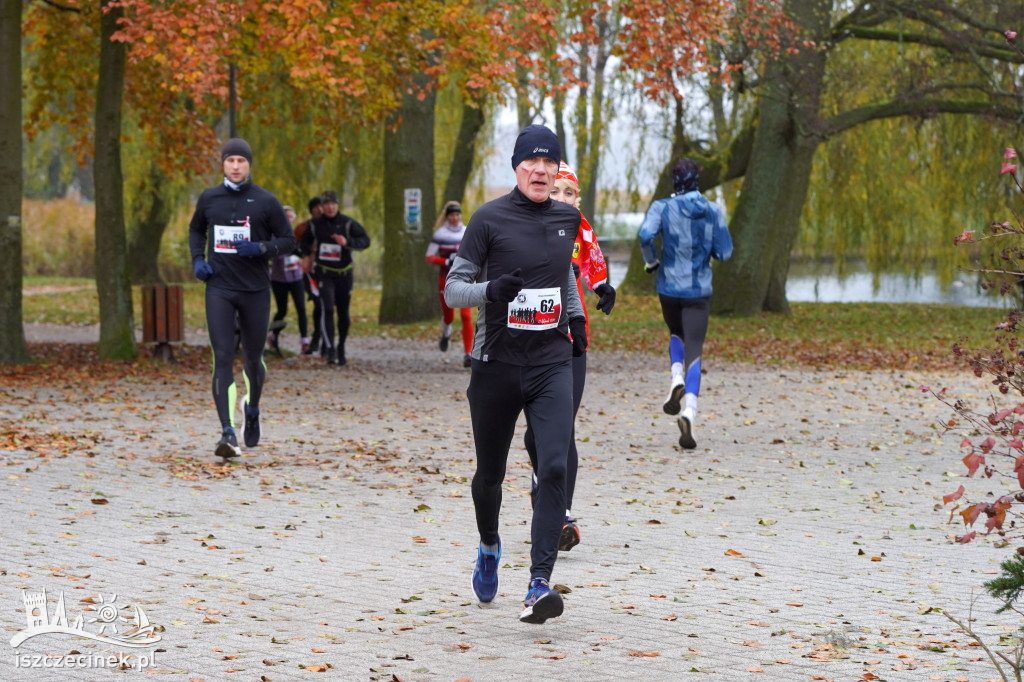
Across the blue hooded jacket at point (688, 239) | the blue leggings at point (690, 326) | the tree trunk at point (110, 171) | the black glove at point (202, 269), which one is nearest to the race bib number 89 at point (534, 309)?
the black glove at point (202, 269)

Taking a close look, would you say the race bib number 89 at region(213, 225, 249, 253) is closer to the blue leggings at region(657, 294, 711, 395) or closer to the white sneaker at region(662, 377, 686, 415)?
the blue leggings at region(657, 294, 711, 395)

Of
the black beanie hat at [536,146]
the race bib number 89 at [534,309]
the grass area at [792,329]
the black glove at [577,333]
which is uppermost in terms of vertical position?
the black beanie hat at [536,146]

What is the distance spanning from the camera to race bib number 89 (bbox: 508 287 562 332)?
228 inches

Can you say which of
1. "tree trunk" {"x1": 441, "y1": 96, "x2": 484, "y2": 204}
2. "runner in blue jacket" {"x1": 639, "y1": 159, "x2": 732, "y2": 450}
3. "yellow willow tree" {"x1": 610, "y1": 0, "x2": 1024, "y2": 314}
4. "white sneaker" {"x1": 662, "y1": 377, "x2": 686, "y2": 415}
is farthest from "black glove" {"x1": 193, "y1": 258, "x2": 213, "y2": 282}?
"tree trunk" {"x1": 441, "y1": 96, "x2": 484, "y2": 204}

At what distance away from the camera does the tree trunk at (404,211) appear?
24.4m

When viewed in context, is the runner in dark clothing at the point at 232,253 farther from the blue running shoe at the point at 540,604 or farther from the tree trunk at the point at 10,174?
the tree trunk at the point at 10,174

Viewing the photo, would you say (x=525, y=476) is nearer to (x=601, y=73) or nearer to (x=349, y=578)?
Result: (x=349, y=578)

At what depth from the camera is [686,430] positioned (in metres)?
11.1

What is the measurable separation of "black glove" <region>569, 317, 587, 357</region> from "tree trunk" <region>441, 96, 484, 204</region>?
2219cm

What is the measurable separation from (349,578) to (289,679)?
1.67m

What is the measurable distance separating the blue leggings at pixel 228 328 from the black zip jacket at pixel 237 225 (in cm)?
7

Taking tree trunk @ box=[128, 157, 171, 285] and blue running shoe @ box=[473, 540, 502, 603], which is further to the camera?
tree trunk @ box=[128, 157, 171, 285]

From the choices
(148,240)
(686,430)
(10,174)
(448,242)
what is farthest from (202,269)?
(148,240)

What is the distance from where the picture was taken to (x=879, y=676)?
4.97 m
